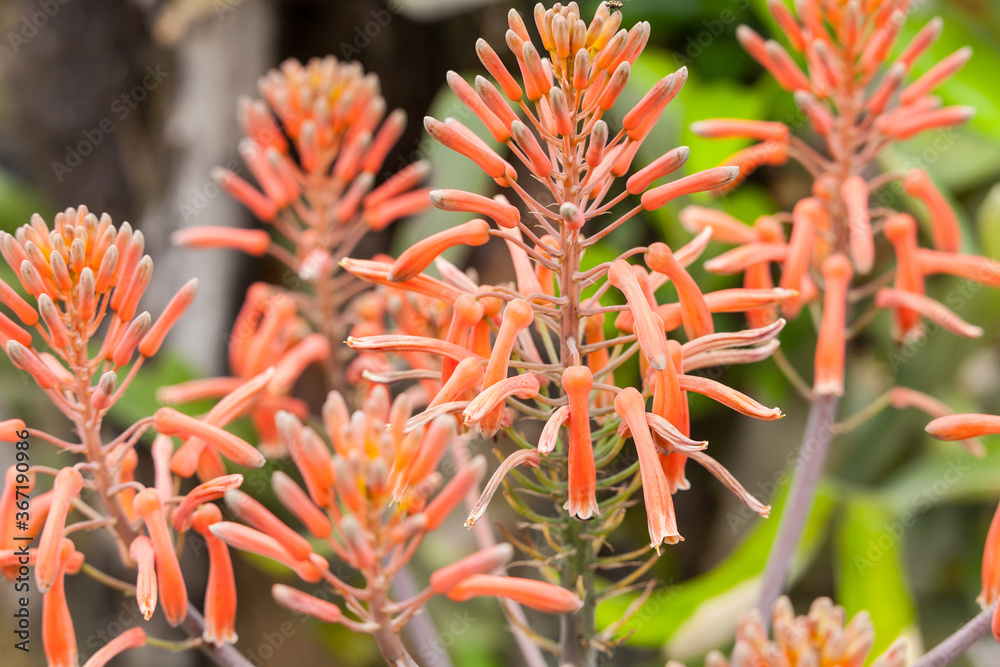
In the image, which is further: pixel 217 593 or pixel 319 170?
pixel 319 170

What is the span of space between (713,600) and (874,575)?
232 millimetres

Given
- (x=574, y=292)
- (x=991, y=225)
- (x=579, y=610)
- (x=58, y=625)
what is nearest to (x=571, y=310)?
(x=574, y=292)

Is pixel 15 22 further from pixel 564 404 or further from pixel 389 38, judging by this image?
pixel 564 404

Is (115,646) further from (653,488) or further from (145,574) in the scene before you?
(653,488)

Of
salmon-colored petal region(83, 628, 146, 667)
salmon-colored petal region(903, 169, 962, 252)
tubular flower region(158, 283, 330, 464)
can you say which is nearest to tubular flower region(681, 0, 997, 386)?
salmon-colored petal region(903, 169, 962, 252)

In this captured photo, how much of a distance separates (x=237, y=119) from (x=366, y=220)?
0.75m

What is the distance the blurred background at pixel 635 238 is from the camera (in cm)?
120

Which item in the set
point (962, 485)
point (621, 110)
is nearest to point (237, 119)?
point (621, 110)

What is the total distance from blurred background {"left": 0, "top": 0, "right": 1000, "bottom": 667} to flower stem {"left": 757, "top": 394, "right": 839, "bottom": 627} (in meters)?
0.29

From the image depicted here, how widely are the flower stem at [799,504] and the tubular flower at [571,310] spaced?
Answer: 0.27m

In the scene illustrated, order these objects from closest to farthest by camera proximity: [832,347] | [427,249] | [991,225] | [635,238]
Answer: [427,249] < [832,347] < [991,225] < [635,238]

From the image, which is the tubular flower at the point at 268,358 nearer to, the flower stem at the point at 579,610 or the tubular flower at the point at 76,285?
the tubular flower at the point at 76,285

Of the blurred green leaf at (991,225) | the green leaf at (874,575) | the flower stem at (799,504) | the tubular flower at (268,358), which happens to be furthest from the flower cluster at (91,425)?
the blurred green leaf at (991,225)

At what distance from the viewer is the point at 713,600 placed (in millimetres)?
1108
